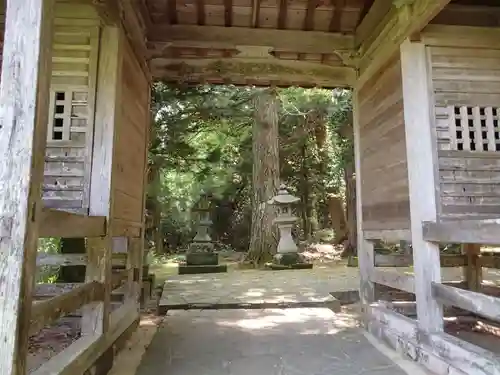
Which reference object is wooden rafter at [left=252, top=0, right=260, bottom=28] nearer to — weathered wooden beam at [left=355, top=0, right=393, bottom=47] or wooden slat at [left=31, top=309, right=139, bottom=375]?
weathered wooden beam at [left=355, top=0, right=393, bottom=47]

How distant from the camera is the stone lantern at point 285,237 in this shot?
1016 centimetres

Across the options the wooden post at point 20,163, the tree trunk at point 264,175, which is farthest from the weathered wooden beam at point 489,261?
the tree trunk at point 264,175

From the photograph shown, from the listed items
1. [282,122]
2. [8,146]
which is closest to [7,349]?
[8,146]

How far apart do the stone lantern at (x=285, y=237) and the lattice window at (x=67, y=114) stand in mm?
7453

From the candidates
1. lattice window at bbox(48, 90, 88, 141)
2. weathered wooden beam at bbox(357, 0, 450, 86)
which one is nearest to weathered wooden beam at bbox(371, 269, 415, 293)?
weathered wooden beam at bbox(357, 0, 450, 86)

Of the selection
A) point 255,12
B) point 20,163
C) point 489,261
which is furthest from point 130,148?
point 489,261

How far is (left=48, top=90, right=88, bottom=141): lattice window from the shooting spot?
319 centimetres

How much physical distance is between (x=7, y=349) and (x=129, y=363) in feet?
6.20

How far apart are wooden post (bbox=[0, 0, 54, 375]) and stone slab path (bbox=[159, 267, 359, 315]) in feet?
12.7

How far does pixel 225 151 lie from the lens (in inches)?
543

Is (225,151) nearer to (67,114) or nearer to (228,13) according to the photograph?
(228,13)

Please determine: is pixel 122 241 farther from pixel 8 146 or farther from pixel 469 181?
pixel 469 181

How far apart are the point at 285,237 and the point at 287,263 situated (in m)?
0.67

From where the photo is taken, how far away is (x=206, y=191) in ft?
46.1
